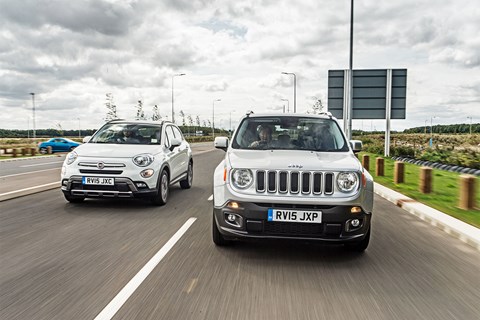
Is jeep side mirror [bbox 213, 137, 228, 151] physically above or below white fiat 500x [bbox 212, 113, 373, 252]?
above

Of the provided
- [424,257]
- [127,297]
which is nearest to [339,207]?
[424,257]

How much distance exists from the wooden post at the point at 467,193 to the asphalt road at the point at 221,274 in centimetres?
191

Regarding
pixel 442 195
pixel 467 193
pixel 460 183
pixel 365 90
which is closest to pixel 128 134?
pixel 460 183

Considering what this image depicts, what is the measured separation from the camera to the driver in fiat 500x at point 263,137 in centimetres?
602

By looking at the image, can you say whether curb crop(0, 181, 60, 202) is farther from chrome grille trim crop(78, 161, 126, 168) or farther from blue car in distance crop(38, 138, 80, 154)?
blue car in distance crop(38, 138, 80, 154)

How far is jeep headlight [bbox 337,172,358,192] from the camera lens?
4.88m

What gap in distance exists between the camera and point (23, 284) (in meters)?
4.01

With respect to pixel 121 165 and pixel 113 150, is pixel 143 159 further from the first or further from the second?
pixel 113 150

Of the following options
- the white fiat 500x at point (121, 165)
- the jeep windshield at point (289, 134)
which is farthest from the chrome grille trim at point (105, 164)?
the jeep windshield at point (289, 134)

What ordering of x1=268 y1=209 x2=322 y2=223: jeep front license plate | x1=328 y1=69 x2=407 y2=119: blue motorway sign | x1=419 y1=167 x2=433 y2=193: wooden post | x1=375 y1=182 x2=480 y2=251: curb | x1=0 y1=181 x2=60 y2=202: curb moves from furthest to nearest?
x1=328 y1=69 x2=407 y2=119: blue motorway sign
x1=419 y1=167 x2=433 y2=193: wooden post
x1=0 y1=181 x2=60 y2=202: curb
x1=375 y1=182 x2=480 y2=251: curb
x1=268 y1=209 x2=322 y2=223: jeep front license plate

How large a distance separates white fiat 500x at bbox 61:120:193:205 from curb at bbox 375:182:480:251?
4798 mm

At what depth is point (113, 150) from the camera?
8320 mm

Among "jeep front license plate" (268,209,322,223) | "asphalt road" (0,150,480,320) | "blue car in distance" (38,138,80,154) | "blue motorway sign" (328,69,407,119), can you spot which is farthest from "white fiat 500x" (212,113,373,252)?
"blue car in distance" (38,138,80,154)

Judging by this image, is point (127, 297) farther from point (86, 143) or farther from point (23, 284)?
point (86, 143)
